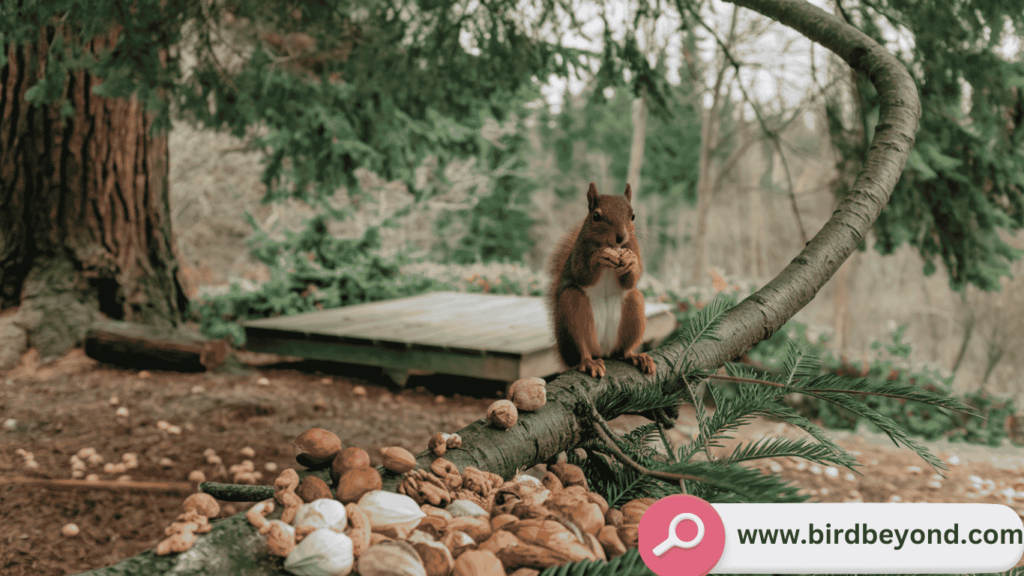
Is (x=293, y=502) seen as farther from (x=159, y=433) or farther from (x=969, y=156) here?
(x=969, y=156)

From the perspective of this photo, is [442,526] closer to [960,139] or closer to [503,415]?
[503,415]

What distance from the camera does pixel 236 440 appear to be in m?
2.67

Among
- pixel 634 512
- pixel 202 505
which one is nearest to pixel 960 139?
pixel 634 512

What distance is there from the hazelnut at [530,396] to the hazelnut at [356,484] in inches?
10.0

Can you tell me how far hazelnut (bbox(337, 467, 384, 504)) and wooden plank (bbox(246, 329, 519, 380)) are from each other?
102 inches

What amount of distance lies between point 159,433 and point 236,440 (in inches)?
12.9

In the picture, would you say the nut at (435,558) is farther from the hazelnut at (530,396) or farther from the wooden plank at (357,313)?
the wooden plank at (357,313)

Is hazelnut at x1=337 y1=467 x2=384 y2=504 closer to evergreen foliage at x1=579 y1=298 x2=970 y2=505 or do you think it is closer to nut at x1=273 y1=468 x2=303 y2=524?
nut at x1=273 y1=468 x2=303 y2=524

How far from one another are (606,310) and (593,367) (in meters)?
0.16

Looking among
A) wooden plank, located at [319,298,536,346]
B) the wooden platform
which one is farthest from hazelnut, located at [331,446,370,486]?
wooden plank, located at [319,298,536,346]

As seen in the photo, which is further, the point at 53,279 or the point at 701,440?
the point at 53,279

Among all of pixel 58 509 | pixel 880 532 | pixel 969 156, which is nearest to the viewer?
pixel 880 532

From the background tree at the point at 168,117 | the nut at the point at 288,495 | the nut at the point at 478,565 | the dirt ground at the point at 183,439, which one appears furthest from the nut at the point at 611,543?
the background tree at the point at 168,117

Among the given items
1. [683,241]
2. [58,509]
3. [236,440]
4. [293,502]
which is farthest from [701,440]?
[683,241]
